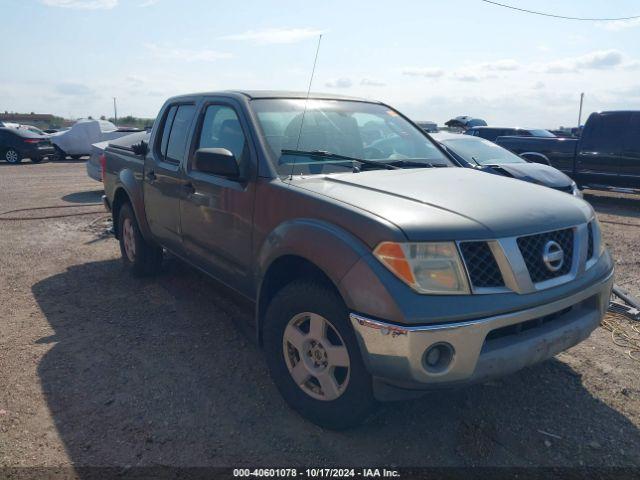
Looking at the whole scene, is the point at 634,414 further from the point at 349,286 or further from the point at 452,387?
the point at 349,286

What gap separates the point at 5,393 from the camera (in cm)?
339

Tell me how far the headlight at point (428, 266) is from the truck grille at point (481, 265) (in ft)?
0.18

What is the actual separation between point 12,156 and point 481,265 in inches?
836

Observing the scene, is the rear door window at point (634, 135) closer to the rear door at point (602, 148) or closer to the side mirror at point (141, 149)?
the rear door at point (602, 148)

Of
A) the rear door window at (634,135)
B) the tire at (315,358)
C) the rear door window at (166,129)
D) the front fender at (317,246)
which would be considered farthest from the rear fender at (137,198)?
the rear door window at (634,135)

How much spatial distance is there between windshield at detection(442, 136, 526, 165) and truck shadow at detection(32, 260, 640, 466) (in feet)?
15.9

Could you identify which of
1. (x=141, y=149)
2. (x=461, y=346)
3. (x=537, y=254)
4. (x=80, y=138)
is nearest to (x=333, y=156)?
(x=537, y=254)

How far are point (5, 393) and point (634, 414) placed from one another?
386 cm

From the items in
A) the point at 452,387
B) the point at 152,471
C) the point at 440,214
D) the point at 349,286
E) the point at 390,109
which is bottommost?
the point at 152,471

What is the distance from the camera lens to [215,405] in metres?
3.25

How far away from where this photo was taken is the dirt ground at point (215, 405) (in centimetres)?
278

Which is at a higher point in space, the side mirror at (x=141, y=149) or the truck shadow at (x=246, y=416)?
the side mirror at (x=141, y=149)

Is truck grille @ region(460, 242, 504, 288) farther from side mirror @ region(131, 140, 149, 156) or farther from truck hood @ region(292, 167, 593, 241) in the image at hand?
side mirror @ region(131, 140, 149, 156)

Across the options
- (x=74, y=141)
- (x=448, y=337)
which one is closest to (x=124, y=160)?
(x=448, y=337)
